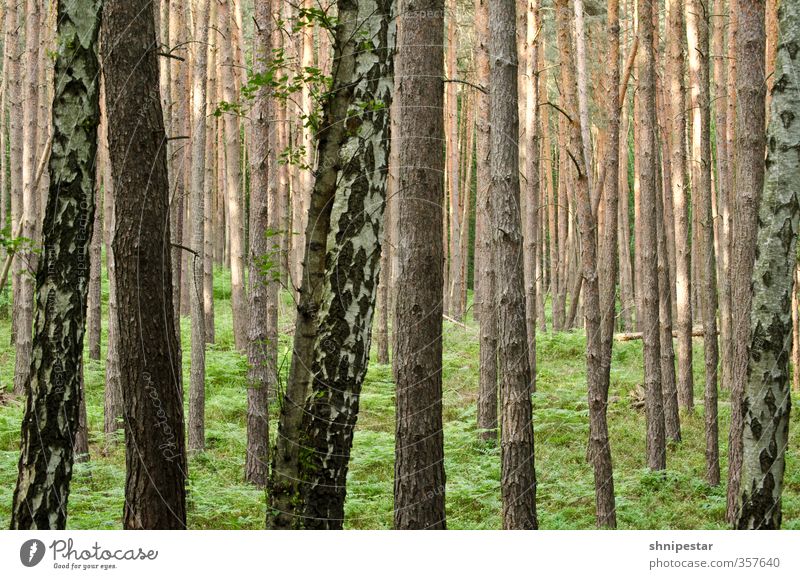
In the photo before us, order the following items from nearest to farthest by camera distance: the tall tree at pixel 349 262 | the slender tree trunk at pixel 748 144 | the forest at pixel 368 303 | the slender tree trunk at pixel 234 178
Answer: the tall tree at pixel 349 262 → the forest at pixel 368 303 → the slender tree trunk at pixel 748 144 → the slender tree trunk at pixel 234 178

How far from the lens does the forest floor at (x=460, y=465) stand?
8.73m

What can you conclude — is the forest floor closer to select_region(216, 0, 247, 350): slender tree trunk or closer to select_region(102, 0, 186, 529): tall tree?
select_region(216, 0, 247, 350): slender tree trunk

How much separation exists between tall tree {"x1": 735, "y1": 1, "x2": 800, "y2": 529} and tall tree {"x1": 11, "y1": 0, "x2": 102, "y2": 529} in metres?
4.28

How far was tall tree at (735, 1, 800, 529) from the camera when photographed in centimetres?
546

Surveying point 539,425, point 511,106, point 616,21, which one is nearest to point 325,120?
point 511,106

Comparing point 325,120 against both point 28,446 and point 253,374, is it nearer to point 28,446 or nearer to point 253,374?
point 28,446

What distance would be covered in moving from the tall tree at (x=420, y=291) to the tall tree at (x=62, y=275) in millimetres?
2332

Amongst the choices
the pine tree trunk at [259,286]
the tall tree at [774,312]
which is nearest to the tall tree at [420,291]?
the pine tree trunk at [259,286]

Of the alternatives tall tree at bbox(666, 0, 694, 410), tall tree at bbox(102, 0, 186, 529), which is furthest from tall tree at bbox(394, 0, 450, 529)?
tall tree at bbox(666, 0, 694, 410)

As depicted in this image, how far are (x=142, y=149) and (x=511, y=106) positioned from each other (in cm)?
288

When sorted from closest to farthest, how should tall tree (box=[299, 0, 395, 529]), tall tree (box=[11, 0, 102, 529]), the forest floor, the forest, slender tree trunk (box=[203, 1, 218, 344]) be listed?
tall tree (box=[299, 0, 395, 529]) → the forest → tall tree (box=[11, 0, 102, 529]) → the forest floor → slender tree trunk (box=[203, 1, 218, 344])

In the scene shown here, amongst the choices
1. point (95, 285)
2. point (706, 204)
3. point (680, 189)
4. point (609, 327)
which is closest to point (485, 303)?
point (609, 327)

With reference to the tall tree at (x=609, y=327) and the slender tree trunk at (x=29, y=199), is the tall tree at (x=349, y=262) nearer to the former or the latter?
the tall tree at (x=609, y=327)

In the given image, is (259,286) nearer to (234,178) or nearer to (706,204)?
(234,178)
